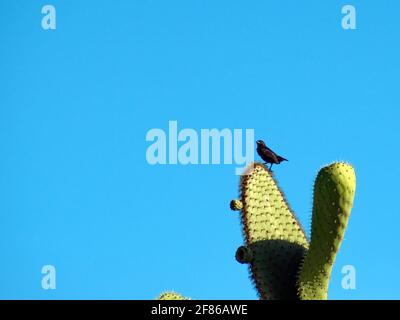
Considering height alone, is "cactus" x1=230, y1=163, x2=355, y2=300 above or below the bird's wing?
below

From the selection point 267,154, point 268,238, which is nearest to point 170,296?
point 268,238

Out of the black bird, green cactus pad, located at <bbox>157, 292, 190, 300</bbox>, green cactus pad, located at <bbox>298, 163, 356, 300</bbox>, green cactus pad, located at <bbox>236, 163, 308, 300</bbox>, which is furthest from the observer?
the black bird

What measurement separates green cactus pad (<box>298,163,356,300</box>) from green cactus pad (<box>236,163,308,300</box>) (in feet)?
1.23

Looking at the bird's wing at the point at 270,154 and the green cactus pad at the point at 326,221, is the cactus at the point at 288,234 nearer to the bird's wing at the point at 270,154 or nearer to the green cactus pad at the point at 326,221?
the green cactus pad at the point at 326,221

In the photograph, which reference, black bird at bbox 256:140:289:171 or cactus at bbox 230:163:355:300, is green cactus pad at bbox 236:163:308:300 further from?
black bird at bbox 256:140:289:171

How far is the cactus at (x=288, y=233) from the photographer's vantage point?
22.0 feet

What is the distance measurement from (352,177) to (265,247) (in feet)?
3.33

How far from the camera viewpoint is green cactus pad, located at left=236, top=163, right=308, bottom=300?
7.29 metres

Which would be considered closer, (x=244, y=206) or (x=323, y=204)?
(x=323, y=204)

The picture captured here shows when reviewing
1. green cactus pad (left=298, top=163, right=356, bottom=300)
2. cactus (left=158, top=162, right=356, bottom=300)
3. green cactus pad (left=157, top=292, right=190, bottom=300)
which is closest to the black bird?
cactus (left=158, top=162, right=356, bottom=300)

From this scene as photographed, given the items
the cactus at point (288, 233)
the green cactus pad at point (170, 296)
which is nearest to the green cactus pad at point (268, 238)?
the cactus at point (288, 233)

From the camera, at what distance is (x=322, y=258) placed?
22.5 feet
